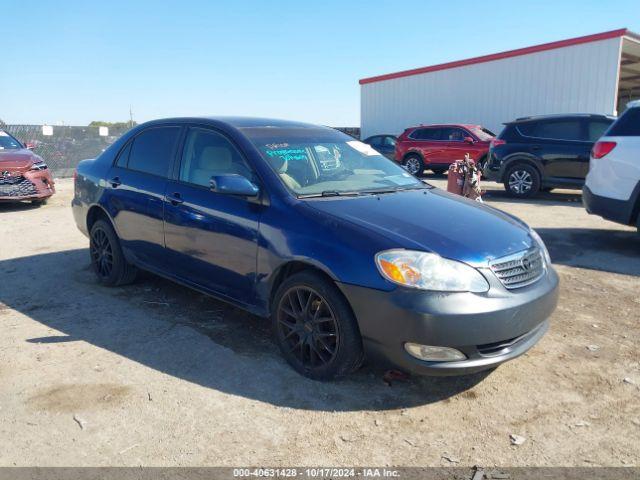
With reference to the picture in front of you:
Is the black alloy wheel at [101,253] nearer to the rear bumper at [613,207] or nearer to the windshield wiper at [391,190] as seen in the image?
the windshield wiper at [391,190]

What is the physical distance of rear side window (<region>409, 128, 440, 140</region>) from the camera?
53.1 feet

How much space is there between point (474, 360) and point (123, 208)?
3434mm

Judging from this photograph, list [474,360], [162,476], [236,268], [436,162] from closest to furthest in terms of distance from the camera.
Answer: [162,476], [474,360], [236,268], [436,162]

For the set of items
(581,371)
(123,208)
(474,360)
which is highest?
(123,208)

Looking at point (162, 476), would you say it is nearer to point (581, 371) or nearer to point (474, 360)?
point (474, 360)

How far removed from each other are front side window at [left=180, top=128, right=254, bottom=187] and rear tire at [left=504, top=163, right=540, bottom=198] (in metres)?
9.02

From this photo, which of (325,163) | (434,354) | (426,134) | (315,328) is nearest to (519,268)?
(434,354)

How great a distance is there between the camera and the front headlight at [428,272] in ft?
9.32

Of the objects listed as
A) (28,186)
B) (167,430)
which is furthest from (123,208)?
(28,186)

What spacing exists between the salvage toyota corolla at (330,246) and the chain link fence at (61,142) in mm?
14495

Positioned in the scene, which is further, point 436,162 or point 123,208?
point 436,162

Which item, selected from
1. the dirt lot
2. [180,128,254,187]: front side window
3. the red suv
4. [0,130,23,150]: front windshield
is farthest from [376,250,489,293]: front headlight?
the red suv

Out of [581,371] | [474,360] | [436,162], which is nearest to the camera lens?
[474,360]

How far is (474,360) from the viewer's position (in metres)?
2.90
